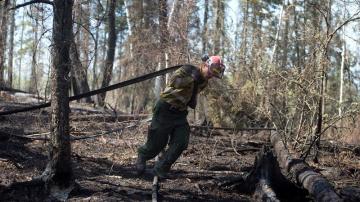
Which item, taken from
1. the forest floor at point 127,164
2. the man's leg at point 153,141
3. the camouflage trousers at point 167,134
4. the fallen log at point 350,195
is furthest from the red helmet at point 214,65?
the fallen log at point 350,195

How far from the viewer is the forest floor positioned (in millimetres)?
5883

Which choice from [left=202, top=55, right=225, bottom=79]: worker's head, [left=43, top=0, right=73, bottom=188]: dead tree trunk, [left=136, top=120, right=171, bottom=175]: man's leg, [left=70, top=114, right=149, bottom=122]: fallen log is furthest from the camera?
[left=70, top=114, right=149, bottom=122]: fallen log

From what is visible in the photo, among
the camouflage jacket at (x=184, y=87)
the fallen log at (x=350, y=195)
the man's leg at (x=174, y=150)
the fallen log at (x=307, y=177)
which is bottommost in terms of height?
the fallen log at (x=350, y=195)

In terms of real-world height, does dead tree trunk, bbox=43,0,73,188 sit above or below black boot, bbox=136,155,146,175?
above

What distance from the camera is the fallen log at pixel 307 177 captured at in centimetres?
545

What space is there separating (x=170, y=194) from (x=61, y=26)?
224cm

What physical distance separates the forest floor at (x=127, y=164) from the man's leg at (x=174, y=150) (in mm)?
231

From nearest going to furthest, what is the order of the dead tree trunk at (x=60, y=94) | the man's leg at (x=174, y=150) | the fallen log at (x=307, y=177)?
the dead tree trunk at (x=60, y=94) < the fallen log at (x=307, y=177) < the man's leg at (x=174, y=150)

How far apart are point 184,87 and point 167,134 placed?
0.69 m

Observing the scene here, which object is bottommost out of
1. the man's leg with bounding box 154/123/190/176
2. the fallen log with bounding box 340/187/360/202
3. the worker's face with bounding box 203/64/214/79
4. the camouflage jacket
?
the fallen log with bounding box 340/187/360/202

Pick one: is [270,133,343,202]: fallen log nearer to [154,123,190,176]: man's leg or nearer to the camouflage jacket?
[154,123,190,176]: man's leg

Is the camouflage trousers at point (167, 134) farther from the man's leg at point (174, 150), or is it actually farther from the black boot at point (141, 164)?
the black boot at point (141, 164)

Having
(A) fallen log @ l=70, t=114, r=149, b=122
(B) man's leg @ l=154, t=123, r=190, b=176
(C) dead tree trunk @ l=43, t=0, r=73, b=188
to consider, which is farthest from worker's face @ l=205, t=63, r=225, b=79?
(A) fallen log @ l=70, t=114, r=149, b=122

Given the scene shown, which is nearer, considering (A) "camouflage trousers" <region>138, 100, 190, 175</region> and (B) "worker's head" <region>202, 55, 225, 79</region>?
(B) "worker's head" <region>202, 55, 225, 79</region>
